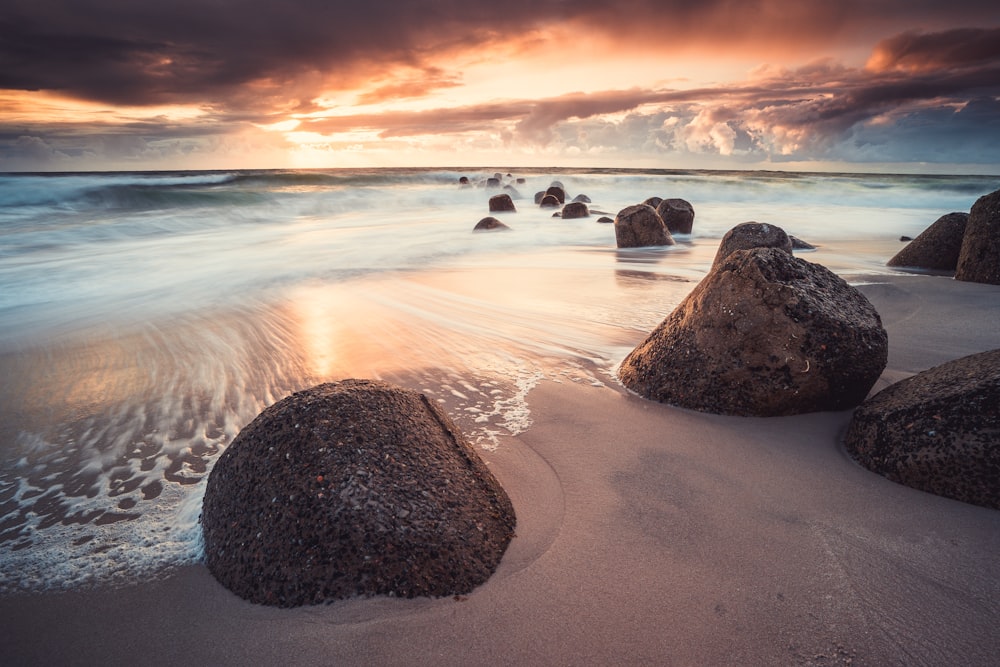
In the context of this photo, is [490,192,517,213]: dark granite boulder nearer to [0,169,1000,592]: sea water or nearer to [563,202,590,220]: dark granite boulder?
[563,202,590,220]: dark granite boulder

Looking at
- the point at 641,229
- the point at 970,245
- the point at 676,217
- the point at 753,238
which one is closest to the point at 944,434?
the point at 753,238

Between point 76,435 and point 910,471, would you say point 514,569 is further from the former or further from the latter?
point 76,435

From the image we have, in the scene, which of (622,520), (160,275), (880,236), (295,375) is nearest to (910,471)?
(622,520)

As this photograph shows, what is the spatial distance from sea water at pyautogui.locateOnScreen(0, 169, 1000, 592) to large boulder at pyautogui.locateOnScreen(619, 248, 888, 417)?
26.9 inches

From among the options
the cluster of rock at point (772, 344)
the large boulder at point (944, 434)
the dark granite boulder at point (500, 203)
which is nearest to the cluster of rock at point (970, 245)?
the cluster of rock at point (772, 344)

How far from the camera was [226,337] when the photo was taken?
4809 mm

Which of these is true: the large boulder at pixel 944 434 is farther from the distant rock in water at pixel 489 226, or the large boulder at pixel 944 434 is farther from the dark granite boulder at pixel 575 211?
the dark granite boulder at pixel 575 211

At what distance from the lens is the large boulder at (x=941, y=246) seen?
23.2 ft

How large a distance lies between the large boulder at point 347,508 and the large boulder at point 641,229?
28.8ft

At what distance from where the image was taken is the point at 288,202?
21.2 meters

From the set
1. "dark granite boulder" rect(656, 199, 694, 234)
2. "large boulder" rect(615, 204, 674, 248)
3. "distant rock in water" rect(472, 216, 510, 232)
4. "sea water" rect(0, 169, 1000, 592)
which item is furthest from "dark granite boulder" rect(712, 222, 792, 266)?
"distant rock in water" rect(472, 216, 510, 232)

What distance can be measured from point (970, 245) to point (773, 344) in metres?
5.35

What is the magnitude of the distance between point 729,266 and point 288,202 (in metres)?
21.0

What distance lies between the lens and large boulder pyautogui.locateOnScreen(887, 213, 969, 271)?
→ 707 cm
